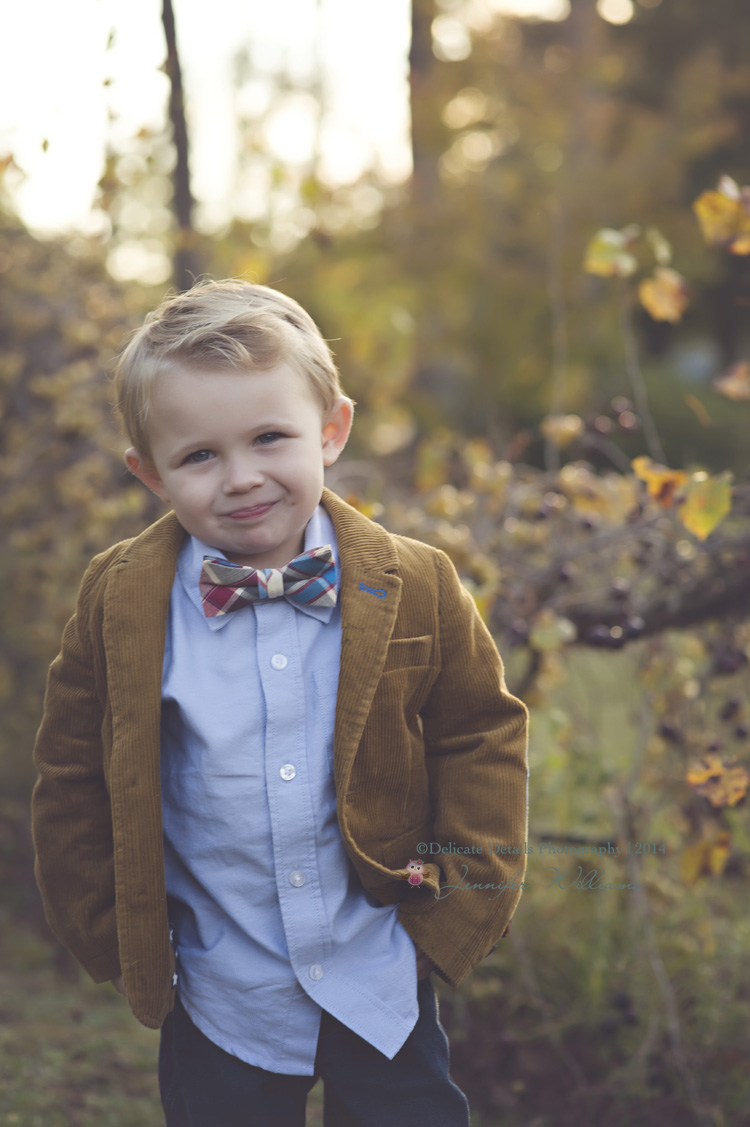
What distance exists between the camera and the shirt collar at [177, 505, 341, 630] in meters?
1.59

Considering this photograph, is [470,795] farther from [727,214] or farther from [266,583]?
[727,214]

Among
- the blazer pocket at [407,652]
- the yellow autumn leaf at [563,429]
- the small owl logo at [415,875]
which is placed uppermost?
the blazer pocket at [407,652]

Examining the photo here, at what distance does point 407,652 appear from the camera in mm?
1569

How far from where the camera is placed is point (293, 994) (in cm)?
157

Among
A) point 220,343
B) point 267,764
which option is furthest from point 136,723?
point 220,343

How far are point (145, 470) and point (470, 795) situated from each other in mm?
755

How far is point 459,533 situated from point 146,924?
54.6 inches

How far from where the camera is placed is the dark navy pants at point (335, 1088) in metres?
1.59

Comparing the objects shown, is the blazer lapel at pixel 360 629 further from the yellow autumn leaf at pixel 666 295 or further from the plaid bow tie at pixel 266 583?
the yellow autumn leaf at pixel 666 295

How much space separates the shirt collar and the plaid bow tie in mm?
18

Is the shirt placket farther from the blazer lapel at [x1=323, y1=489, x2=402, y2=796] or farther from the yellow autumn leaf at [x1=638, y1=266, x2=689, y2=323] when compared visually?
the yellow autumn leaf at [x1=638, y1=266, x2=689, y2=323]

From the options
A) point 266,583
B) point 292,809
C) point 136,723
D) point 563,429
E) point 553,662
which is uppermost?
point 266,583

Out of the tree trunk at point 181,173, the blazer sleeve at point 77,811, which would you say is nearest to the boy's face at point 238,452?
the blazer sleeve at point 77,811

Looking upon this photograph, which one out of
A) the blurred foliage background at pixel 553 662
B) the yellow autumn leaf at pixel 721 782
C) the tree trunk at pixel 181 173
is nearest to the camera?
the yellow autumn leaf at pixel 721 782
